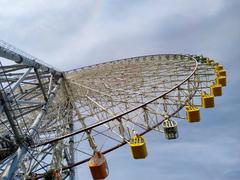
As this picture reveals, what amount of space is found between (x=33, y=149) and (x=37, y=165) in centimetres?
297

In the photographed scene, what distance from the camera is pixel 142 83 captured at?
27.2 m

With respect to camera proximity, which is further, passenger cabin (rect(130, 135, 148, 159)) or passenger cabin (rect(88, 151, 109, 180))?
passenger cabin (rect(130, 135, 148, 159))

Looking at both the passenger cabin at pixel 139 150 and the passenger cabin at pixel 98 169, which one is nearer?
the passenger cabin at pixel 98 169

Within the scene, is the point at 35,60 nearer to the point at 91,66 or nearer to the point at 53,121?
the point at 53,121

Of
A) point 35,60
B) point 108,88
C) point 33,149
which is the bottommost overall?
point 33,149

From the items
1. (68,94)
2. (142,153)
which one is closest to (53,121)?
(68,94)

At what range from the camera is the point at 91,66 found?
134 feet

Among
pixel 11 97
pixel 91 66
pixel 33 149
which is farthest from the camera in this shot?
pixel 91 66

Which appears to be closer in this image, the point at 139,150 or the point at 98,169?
the point at 98,169

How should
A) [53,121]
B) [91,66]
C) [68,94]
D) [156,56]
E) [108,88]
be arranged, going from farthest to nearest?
[91,66] → [156,56] → [68,94] → [108,88] → [53,121]

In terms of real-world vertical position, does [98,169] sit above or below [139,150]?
below

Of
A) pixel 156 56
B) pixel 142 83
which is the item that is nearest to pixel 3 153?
pixel 142 83

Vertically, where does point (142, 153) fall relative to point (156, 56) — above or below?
below

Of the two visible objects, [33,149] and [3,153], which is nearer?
[3,153]
